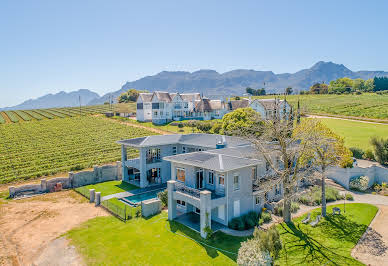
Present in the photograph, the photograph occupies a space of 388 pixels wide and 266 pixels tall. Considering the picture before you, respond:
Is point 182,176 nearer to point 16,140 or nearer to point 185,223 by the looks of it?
point 185,223

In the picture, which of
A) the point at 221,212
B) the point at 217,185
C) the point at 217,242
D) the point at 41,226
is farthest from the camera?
the point at 41,226

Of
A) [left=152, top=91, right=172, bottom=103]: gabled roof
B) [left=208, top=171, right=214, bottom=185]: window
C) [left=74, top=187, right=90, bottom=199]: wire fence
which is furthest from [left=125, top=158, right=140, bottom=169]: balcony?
[left=152, top=91, right=172, bottom=103]: gabled roof

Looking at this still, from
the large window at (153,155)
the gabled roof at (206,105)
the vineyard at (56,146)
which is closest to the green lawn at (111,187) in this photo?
the large window at (153,155)

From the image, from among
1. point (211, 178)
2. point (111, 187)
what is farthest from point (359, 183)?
point (111, 187)

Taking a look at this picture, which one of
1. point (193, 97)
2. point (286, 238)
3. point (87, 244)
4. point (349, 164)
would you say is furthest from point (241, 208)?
point (193, 97)

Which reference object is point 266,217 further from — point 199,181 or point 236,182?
point 199,181
